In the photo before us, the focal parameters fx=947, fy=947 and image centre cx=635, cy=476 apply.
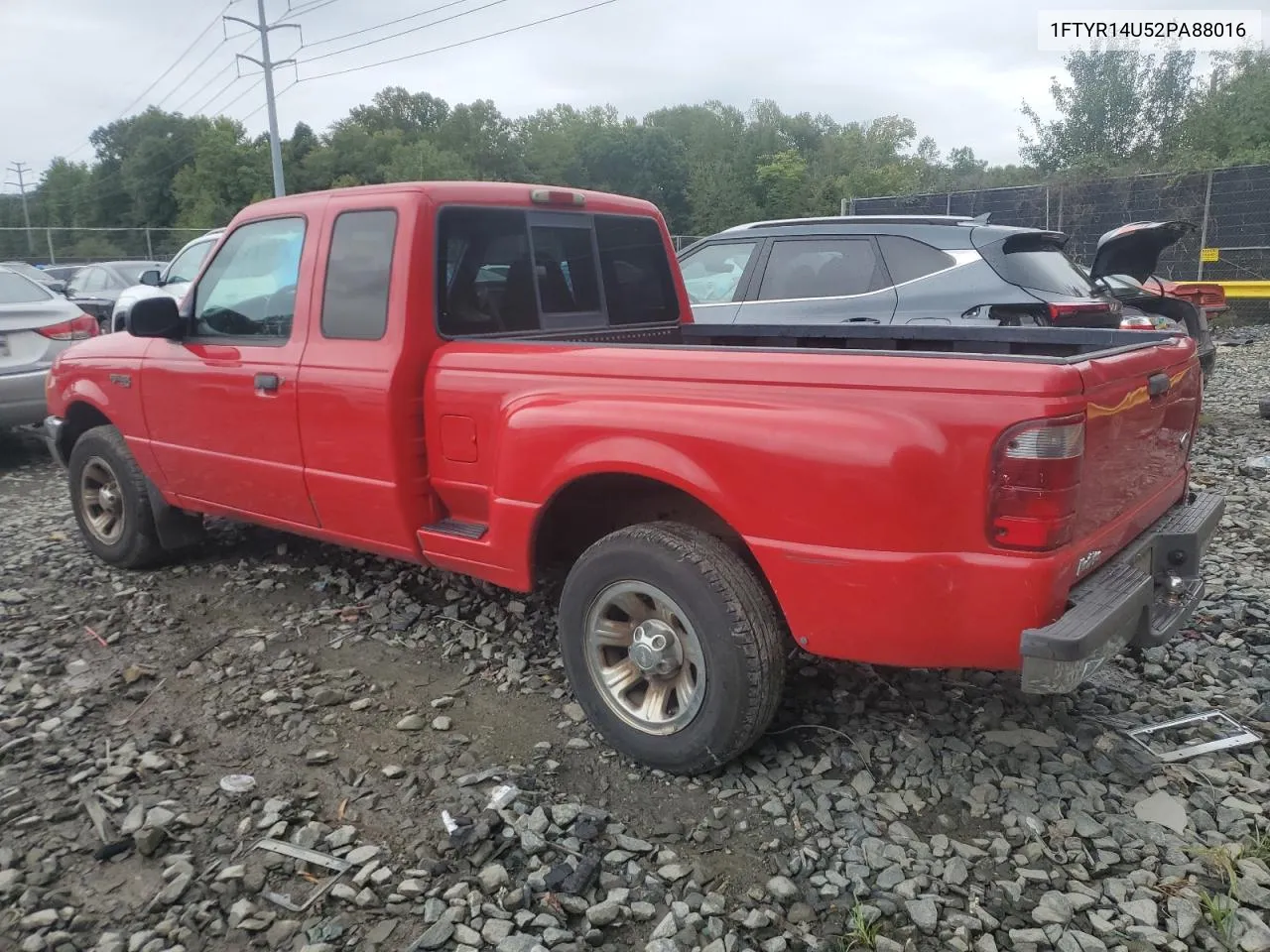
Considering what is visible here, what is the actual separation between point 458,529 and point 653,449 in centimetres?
108

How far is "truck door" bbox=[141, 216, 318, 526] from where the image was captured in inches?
160

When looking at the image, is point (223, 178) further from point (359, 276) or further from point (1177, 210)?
point (359, 276)

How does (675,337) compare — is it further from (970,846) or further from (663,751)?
(970,846)

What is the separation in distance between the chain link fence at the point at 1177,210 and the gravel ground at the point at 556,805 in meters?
14.8

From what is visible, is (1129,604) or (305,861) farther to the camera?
(305,861)

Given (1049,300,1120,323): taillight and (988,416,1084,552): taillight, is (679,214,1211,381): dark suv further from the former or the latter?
(988,416,1084,552): taillight

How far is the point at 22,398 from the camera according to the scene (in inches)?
300

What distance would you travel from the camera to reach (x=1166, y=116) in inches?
1558

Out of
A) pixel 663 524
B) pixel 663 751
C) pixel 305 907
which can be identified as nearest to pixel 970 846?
pixel 663 751

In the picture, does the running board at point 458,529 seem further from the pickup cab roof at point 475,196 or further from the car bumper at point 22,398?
the car bumper at point 22,398

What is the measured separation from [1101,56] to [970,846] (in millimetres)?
45831

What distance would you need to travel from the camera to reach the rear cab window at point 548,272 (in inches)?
149

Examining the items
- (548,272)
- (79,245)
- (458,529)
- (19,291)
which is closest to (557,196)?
(548,272)

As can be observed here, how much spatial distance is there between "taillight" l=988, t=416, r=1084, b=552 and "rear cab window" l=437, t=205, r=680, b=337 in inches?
86.5
